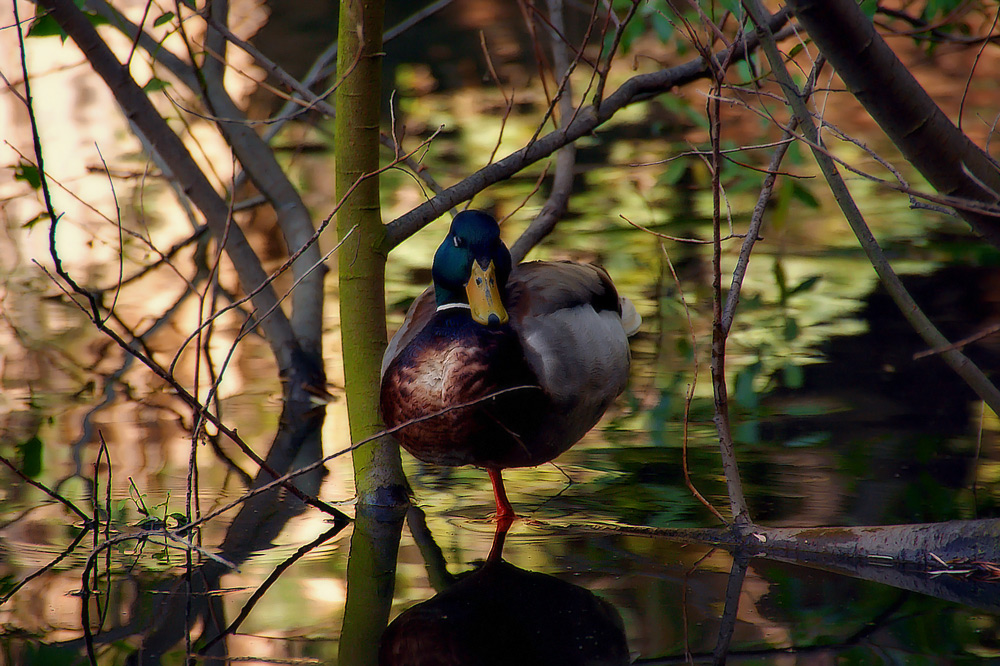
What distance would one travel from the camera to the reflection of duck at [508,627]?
7.97 ft

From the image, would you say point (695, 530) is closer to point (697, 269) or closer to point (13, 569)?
point (13, 569)

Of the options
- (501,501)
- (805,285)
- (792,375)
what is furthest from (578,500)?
(805,285)

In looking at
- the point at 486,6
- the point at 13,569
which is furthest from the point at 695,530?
the point at 486,6

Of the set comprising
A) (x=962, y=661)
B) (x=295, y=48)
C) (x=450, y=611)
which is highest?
(x=295, y=48)

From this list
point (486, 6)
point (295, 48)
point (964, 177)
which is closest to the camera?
point (964, 177)

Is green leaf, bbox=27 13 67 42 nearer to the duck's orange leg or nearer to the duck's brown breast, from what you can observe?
the duck's brown breast

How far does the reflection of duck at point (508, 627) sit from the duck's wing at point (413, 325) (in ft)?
2.57

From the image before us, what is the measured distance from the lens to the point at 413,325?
3443 mm

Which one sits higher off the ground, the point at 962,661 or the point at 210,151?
the point at 210,151

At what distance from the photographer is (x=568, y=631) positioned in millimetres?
2543

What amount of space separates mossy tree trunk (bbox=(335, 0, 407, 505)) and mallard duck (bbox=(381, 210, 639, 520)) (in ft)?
0.47

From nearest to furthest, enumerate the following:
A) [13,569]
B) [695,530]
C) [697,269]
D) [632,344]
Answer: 1. [13,569]
2. [695,530]
3. [632,344]
4. [697,269]

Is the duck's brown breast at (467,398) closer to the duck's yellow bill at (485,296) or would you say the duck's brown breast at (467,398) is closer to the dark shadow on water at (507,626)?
the duck's yellow bill at (485,296)

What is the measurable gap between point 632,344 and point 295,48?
7628mm
